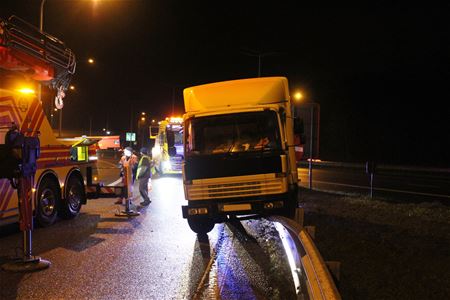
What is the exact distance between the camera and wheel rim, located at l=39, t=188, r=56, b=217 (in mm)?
9711

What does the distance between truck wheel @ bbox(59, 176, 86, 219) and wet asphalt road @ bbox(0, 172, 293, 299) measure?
0.29 m

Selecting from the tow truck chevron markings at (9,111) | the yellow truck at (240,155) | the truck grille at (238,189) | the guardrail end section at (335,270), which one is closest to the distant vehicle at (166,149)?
the yellow truck at (240,155)

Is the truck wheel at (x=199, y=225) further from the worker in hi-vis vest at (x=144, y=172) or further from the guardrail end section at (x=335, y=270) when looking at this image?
the guardrail end section at (x=335, y=270)

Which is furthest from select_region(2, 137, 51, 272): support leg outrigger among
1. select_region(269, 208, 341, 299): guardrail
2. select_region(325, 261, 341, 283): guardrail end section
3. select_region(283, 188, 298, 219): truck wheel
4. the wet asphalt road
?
select_region(325, 261, 341, 283): guardrail end section

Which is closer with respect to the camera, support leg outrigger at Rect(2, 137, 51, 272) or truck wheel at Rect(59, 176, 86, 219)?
support leg outrigger at Rect(2, 137, 51, 272)

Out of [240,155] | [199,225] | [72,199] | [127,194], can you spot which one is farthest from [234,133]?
[72,199]

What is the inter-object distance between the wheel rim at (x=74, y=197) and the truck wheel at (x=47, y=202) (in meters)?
0.53

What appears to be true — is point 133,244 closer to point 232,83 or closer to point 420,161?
point 232,83

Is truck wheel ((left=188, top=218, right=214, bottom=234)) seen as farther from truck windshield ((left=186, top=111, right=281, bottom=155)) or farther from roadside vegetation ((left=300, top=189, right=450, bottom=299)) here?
roadside vegetation ((left=300, top=189, right=450, bottom=299))

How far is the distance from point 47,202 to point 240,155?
172 inches

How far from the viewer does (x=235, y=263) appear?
708 centimetres

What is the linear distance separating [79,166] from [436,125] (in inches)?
1515

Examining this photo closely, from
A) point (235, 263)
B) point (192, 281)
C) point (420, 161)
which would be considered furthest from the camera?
point (420, 161)

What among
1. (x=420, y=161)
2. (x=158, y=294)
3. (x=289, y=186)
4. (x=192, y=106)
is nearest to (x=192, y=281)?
(x=158, y=294)
